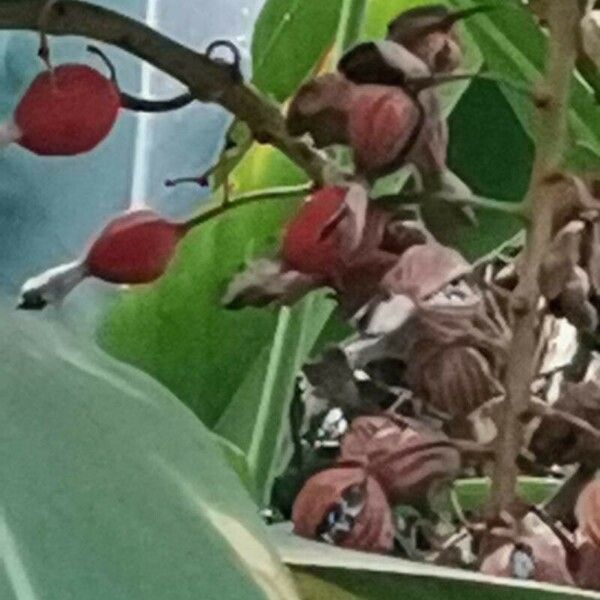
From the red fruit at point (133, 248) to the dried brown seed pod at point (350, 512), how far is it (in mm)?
111

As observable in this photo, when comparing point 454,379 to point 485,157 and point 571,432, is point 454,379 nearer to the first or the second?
point 571,432

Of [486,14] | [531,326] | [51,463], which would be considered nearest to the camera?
[51,463]

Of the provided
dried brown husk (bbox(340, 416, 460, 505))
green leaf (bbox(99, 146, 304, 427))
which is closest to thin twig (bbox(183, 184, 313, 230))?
green leaf (bbox(99, 146, 304, 427))

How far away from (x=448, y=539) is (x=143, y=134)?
8.1 inches

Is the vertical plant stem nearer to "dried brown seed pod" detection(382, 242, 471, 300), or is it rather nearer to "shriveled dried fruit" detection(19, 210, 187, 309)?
"dried brown seed pod" detection(382, 242, 471, 300)

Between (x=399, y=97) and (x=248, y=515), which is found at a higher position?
(x=399, y=97)

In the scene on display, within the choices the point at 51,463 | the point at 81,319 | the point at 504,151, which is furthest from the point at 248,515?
the point at 504,151

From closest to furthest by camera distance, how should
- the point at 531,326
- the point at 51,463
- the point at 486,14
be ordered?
the point at 51,463, the point at 531,326, the point at 486,14

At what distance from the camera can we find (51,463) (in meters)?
0.42

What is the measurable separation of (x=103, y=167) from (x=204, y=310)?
0.24 ft

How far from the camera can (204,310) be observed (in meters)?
0.65

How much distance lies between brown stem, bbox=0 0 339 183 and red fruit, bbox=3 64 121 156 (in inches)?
0.7

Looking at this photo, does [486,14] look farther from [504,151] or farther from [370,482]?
[370,482]

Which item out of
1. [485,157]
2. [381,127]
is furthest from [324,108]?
[485,157]
